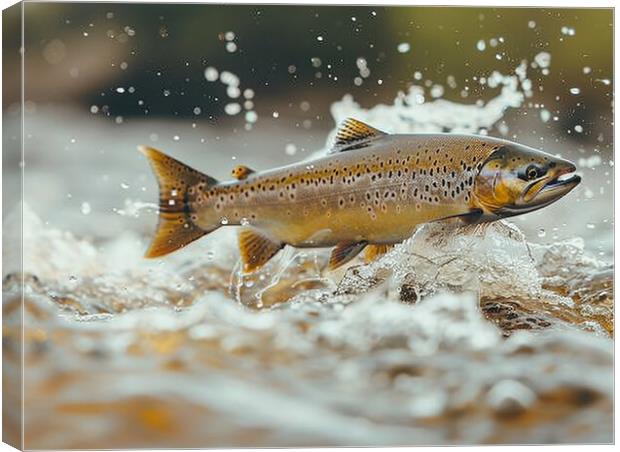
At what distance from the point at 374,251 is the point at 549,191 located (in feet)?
2.56

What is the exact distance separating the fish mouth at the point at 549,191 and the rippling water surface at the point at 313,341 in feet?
0.30

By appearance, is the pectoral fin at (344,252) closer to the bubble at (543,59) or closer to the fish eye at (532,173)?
the fish eye at (532,173)

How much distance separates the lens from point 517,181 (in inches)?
205

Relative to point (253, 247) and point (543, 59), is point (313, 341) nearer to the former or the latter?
point (253, 247)

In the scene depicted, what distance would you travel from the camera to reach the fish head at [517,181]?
5176 mm

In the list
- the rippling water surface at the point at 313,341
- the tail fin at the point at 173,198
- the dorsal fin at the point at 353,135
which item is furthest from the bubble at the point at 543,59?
the tail fin at the point at 173,198

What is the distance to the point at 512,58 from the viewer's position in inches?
211

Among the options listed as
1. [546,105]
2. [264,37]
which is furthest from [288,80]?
[546,105]

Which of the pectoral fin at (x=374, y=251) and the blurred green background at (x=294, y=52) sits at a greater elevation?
the blurred green background at (x=294, y=52)

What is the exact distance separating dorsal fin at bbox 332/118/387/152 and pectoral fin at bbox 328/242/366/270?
1.30 feet

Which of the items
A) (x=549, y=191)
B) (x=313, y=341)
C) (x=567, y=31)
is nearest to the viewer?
(x=313, y=341)

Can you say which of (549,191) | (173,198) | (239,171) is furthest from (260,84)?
(549,191)

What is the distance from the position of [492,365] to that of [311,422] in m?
0.80

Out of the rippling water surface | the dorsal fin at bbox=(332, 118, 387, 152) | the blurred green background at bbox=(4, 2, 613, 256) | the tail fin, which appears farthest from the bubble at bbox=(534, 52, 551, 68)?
the tail fin
